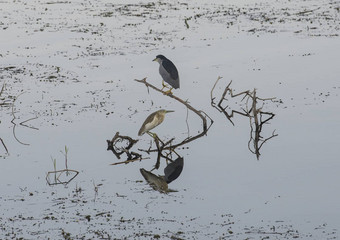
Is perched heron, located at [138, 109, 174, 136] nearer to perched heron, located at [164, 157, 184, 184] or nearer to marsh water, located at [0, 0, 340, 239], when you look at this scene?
marsh water, located at [0, 0, 340, 239]

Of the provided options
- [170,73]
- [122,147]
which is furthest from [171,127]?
[122,147]

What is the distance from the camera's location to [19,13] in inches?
1529

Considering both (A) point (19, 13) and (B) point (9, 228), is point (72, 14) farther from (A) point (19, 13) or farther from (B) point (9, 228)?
(B) point (9, 228)

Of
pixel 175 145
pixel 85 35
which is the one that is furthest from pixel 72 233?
pixel 85 35

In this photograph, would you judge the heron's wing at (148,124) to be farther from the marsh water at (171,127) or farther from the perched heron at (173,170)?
the perched heron at (173,170)

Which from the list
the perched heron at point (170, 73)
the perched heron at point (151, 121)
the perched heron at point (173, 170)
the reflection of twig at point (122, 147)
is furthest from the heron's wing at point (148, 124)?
the perched heron at point (170, 73)

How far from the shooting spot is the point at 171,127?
15680 millimetres

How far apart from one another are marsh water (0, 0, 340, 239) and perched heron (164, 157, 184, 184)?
21cm

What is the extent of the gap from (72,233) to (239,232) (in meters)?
2.19

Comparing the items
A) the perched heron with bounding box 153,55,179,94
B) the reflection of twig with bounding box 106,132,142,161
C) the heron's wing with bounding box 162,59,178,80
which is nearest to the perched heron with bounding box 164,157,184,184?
the reflection of twig with bounding box 106,132,142,161

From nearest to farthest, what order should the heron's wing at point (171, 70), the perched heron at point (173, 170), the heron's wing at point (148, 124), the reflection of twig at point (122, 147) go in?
the perched heron at point (173, 170) → the reflection of twig at point (122, 147) → the heron's wing at point (148, 124) → the heron's wing at point (171, 70)

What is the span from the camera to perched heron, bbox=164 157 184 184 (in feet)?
39.5

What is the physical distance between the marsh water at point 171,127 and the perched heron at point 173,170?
210 mm

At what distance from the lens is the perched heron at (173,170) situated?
12034 millimetres
